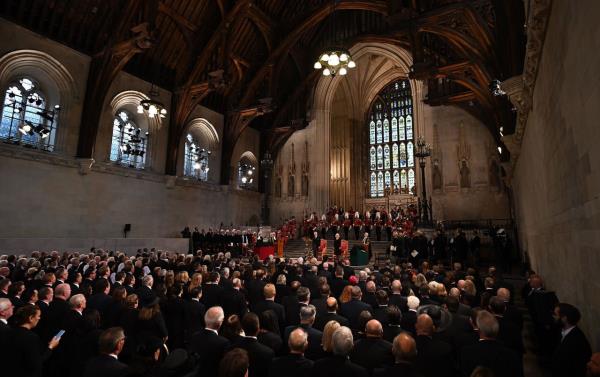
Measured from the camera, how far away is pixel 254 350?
2.83 meters

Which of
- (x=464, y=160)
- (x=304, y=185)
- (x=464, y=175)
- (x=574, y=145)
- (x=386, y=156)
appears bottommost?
(x=574, y=145)

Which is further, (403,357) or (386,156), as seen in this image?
(386,156)

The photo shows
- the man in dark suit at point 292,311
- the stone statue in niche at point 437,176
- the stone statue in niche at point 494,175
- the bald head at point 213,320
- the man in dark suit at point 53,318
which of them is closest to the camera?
the bald head at point 213,320

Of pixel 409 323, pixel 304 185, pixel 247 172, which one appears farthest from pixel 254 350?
pixel 247 172

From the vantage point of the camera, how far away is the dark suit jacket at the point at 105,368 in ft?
7.46

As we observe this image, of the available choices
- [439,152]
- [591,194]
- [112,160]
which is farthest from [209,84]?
[591,194]

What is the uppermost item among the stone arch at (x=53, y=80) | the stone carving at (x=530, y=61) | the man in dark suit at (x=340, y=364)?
the stone arch at (x=53, y=80)

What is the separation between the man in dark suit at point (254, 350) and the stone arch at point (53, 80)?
14.9m

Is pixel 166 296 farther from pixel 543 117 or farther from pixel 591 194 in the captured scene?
pixel 543 117

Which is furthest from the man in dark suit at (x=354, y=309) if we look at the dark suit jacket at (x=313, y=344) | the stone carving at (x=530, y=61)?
the stone carving at (x=530, y=61)

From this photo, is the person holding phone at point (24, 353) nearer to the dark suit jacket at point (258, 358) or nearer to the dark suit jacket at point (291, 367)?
the dark suit jacket at point (258, 358)

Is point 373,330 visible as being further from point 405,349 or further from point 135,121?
point 135,121

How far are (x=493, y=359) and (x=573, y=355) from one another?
2.21 ft

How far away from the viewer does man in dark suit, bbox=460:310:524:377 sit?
2508 mm
